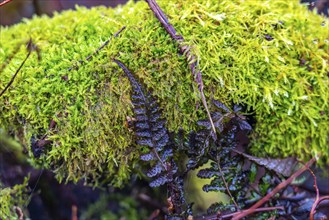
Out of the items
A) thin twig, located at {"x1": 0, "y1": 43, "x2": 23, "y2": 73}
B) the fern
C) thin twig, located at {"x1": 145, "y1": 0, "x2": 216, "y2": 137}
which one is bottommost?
the fern

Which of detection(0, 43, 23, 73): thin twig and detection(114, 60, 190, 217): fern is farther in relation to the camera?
detection(0, 43, 23, 73): thin twig

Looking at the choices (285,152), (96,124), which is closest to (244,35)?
(285,152)

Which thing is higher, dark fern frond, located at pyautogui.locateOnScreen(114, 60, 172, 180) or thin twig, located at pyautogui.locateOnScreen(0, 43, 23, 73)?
thin twig, located at pyautogui.locateOnScreen(0, 43, 23, 73)

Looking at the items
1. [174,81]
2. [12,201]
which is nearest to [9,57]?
[12,201]

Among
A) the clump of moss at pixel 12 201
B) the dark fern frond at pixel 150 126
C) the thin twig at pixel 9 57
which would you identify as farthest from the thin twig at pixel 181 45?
the clump of moss at pixel 12 201

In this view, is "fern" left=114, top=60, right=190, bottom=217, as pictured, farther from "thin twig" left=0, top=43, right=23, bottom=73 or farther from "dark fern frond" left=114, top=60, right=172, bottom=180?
"thin twig" left=0, top=43, right=23, bottom=73

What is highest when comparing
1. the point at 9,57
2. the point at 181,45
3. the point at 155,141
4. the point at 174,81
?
the point at 9,57

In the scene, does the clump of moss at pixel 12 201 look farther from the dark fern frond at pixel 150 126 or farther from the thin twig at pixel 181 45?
the thin twig at pixel 181 45

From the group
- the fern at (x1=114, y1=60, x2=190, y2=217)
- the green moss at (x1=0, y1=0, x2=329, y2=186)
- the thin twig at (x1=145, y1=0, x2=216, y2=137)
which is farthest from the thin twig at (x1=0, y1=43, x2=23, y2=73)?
the thin twig at (x1=145, y1=0, x2=216, y2=137)

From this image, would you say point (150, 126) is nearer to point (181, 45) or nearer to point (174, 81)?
point (174, 81)
